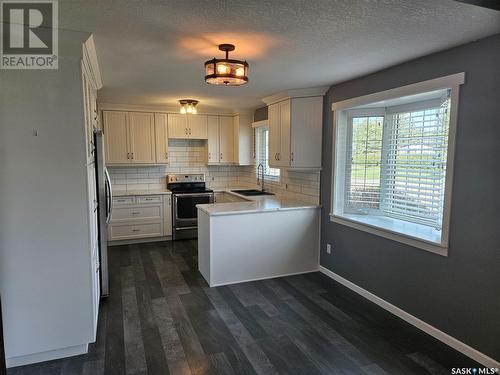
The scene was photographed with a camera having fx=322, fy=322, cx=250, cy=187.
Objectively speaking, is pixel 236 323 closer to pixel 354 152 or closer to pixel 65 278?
pixel 65 278

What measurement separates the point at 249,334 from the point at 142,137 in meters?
3.85

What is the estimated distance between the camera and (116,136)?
5.21 meters

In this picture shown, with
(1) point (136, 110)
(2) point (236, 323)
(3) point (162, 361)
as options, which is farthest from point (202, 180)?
(3) point (162, 361)

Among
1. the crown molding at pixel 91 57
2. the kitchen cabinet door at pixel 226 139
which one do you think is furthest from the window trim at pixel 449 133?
the kitchen cabinet door at pixel 226 139

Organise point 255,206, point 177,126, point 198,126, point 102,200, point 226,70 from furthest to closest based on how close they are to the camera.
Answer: point 198,126 → point 177,126 → point 255,206 → point 102,200 → point 226,70

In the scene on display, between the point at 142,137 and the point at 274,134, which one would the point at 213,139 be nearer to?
the point at 142,137

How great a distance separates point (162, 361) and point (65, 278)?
3.02 feet

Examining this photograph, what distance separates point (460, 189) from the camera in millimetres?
2428

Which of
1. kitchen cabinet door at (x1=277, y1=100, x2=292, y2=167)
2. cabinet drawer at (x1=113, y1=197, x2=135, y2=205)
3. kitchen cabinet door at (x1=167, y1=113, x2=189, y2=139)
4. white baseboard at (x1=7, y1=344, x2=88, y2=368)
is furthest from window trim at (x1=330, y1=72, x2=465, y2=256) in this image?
cabinet drawer at (x1=113, y1=197, x2=135, y2=205)

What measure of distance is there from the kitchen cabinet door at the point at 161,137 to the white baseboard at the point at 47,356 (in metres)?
3.55

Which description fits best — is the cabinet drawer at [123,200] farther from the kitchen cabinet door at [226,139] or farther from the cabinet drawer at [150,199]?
the kitchen cabinet door at [226,139]

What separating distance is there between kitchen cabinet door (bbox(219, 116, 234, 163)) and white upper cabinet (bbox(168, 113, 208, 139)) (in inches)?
11.8

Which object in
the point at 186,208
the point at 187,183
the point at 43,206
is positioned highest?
the point at 43,206

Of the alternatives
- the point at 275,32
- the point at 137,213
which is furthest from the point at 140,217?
the point at 275,32
